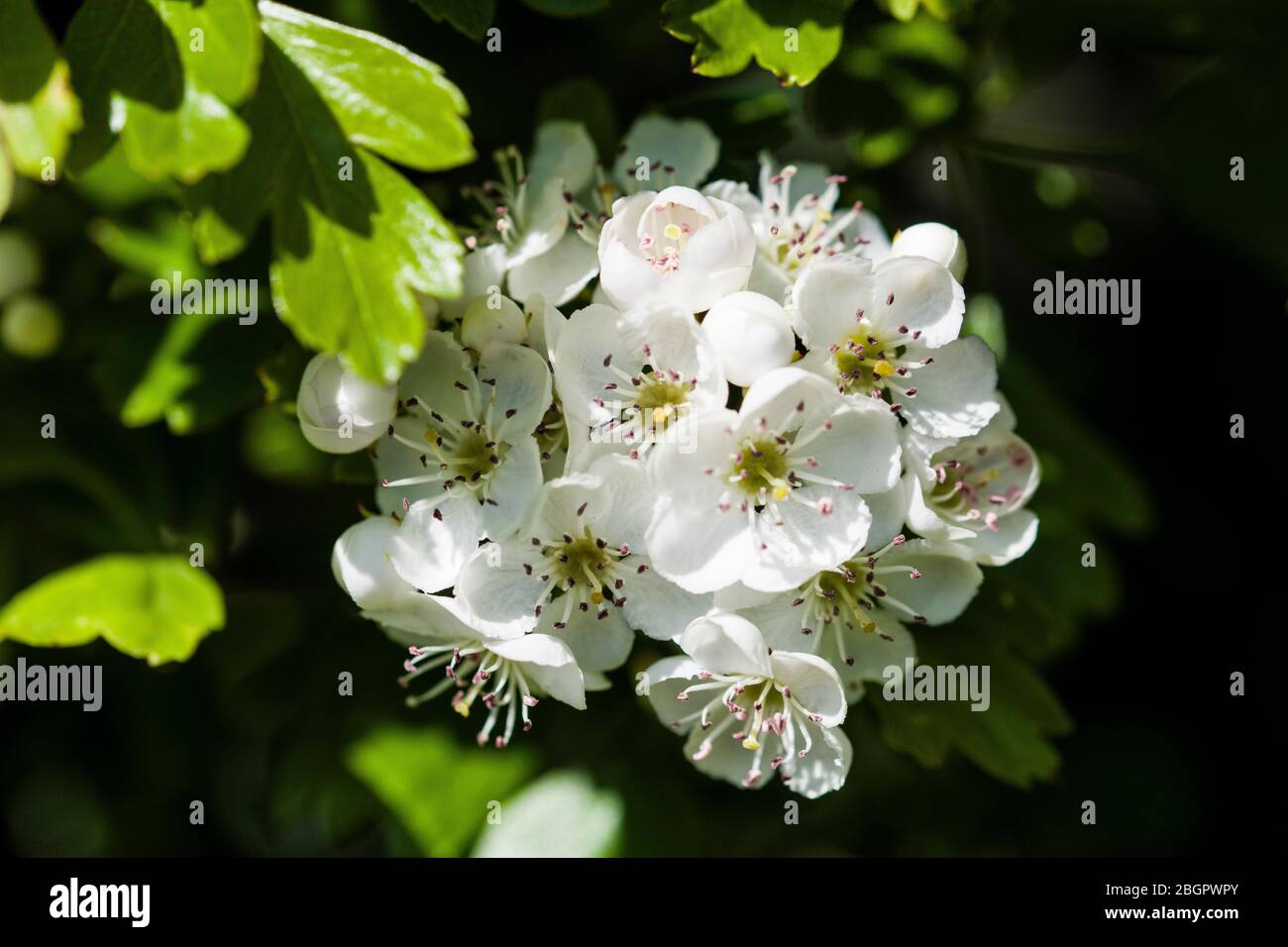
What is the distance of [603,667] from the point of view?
1.47 metres

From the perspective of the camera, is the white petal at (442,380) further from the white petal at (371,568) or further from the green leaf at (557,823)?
the green leaf at (557,823)

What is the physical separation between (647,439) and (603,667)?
11.2 inches

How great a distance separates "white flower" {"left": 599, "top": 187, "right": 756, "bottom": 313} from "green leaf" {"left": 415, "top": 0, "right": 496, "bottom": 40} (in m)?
0.24

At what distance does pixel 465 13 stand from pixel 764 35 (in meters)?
0.34

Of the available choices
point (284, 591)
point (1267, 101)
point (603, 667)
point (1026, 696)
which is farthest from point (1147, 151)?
point (284, 591)

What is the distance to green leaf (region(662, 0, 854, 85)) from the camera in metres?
1.40

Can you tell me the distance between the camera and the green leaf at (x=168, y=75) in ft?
3.97

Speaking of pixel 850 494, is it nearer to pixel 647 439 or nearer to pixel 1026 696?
pixel 647 439

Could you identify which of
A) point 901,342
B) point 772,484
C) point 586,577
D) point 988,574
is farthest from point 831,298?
point 988,574

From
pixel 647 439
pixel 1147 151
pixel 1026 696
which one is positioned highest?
pixel 1147 151

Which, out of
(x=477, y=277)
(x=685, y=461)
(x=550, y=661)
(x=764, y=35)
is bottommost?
(x=550, y=661)

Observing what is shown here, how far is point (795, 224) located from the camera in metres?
1.58

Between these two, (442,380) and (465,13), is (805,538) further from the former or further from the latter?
(465,13)

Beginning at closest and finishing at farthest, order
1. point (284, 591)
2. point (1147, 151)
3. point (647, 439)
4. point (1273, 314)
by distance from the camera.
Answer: point (647, 439) < point (284, 591) < point (1147, 151) < point (1273, 314)
